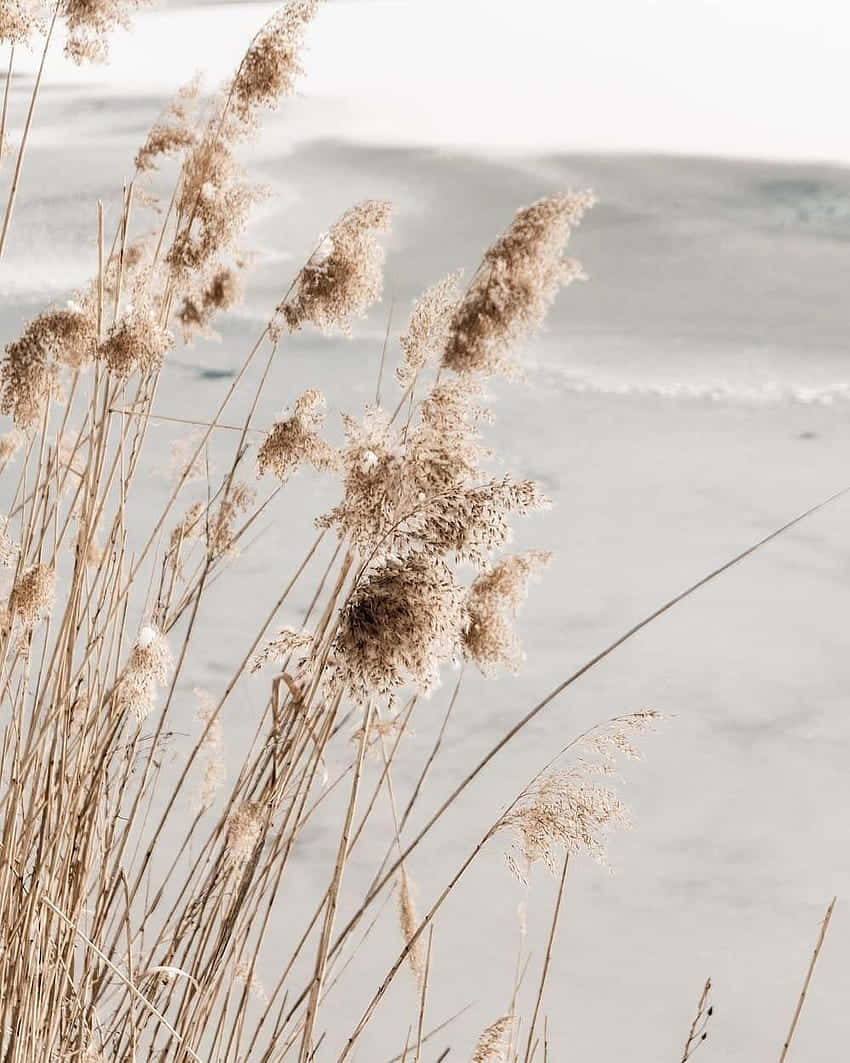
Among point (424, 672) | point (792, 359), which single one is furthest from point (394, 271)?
point (424, 672)

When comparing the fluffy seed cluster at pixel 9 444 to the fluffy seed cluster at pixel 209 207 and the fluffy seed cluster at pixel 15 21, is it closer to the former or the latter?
the fluffy seed cluster at pixel 209 207

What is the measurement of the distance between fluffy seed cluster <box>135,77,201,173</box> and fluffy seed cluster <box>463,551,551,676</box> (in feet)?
2.22

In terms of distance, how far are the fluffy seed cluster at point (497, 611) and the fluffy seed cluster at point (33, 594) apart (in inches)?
16.2

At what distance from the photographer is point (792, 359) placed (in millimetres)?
4836

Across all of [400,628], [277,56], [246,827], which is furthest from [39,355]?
[400,628]

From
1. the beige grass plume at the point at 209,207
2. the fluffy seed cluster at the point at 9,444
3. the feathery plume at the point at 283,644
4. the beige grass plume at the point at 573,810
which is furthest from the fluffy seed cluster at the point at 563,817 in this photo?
the fluffy seed cluster at the point at 9,444

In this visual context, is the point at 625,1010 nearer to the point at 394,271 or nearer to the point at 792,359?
the point at 792,359

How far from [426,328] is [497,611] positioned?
0.24 meters

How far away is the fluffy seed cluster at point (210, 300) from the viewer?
1423 mm

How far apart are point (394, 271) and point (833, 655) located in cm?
292

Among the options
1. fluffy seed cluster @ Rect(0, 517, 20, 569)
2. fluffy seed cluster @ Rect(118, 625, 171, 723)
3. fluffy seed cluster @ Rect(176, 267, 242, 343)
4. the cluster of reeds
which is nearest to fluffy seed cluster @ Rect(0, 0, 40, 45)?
the cluster of reeds

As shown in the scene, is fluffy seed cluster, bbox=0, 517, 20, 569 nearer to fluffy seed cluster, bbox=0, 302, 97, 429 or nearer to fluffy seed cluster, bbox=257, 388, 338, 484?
fluffy seed cluster, bbox=0, 302, 97, 429

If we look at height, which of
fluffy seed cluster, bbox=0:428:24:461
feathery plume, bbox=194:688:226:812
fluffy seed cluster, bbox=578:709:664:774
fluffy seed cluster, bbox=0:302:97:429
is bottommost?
feathery plume, bbox=194:688:226:812

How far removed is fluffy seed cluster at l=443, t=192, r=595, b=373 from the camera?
94cm
